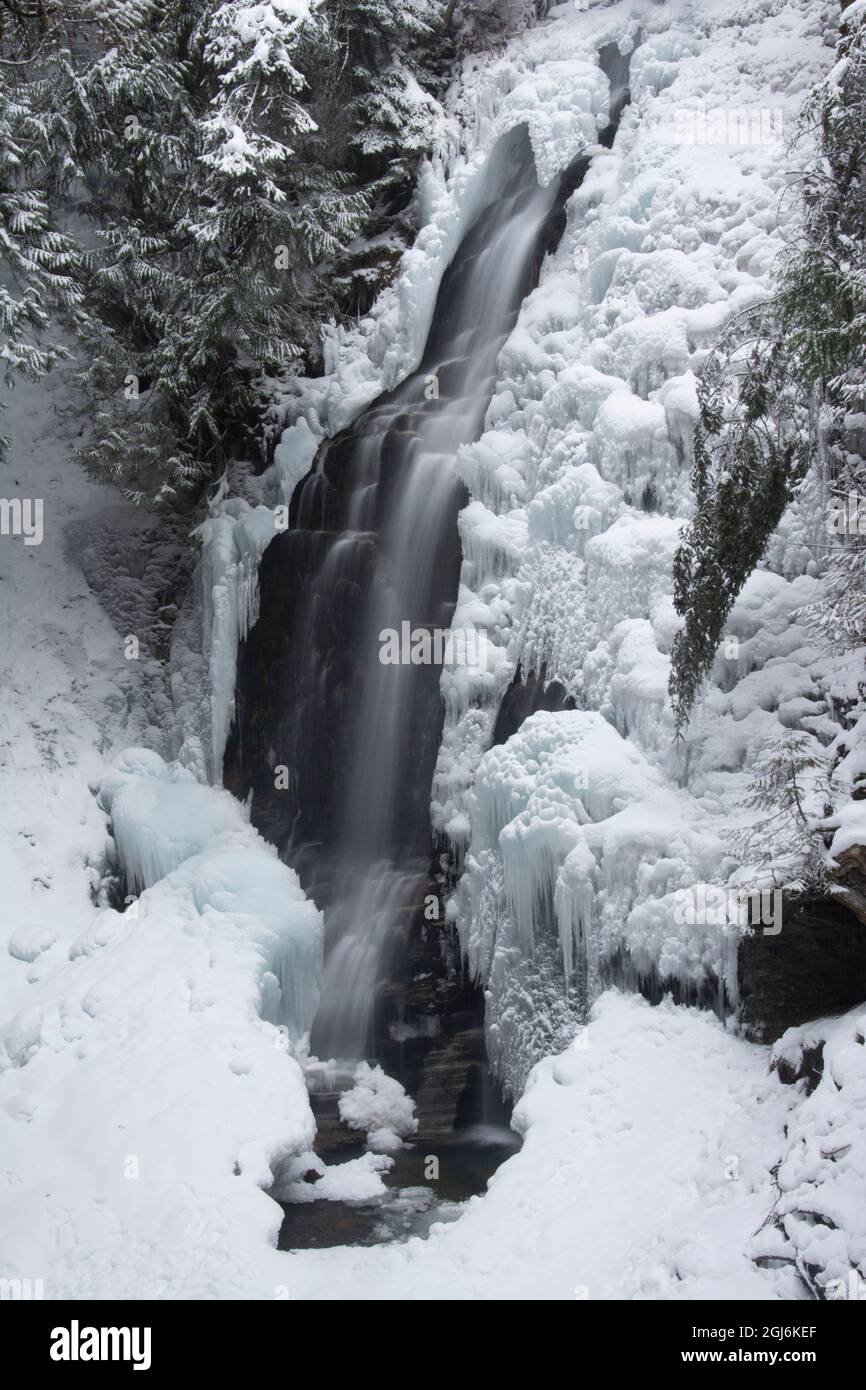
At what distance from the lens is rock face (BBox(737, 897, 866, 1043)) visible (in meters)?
8.06

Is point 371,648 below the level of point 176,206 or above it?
below

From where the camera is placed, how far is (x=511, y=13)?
17312 mm

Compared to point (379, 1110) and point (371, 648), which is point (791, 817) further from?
point (371, 648)

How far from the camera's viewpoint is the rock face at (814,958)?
806cm

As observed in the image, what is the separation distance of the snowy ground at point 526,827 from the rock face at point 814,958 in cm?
48

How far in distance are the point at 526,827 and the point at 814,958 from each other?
2.60 m

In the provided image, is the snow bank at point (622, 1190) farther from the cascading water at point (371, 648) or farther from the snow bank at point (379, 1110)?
the cascading water at point (371, 648)

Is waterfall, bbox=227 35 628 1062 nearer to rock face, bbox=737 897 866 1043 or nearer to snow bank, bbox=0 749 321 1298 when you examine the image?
snow bank, bbox=0 749 321 1298

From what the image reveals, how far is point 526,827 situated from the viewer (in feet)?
32.0

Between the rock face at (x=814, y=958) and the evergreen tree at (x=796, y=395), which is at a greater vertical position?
the evergreen tree at (x=796, y=395)

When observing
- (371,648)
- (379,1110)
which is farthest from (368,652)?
(379,1110)

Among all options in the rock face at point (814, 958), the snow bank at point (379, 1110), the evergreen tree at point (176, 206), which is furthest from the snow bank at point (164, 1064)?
the evergreen tree at point (176, 206)

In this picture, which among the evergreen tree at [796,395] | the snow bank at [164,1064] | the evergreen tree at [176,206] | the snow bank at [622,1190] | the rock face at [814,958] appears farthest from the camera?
the evergreen tree at [176,206]

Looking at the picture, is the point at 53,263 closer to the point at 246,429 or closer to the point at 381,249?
the point at 246,429
